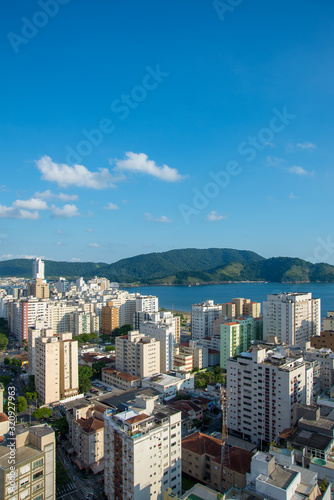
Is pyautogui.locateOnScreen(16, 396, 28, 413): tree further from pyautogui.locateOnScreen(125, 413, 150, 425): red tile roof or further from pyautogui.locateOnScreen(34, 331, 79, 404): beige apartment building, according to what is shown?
pyautogui.locateOnScreen(125, 413, 150, 425): red tile roof

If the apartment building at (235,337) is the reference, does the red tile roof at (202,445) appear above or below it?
below

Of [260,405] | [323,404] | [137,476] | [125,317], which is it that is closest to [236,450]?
[260,405]

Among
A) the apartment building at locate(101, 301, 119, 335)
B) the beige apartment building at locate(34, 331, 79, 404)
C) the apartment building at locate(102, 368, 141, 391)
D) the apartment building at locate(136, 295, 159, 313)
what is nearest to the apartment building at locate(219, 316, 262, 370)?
the apartment building at locate(102, 368, 141, 391)

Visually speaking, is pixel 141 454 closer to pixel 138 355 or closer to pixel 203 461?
pixel 203 461

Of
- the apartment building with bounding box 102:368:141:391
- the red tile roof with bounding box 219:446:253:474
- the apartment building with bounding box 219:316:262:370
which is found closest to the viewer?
the red tile roof with bounding box 219:446:253:474

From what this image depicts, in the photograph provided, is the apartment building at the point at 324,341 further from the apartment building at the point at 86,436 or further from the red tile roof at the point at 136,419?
the red tile roof at the point at 136,419

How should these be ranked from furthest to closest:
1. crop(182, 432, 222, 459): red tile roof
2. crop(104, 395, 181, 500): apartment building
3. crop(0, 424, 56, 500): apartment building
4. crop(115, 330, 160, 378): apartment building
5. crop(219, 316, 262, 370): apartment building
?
1. crop(219, 316, 262, 370): apartment building
2. crop(115, 330, 160, 378): apartment building
3. crop(182, 432, 222, 459): red tile roof
4. crop(104, 395, 181, 500): apartment building
5. crop(0, 424, 56, 500): apartment building

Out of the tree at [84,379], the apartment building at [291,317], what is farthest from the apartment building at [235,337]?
the tree at [84,379]

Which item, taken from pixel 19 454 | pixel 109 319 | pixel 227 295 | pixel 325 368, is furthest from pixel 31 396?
pixel 227 295
